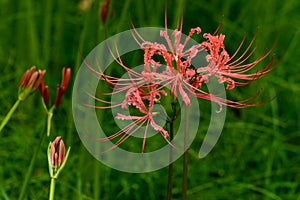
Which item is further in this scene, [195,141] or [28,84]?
[195,141]

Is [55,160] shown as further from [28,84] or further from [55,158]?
[28,84]

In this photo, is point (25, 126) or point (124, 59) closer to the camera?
point (25, 126)

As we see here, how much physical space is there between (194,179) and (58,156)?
97 cm

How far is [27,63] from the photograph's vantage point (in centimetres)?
249

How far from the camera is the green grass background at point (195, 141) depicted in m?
1.93

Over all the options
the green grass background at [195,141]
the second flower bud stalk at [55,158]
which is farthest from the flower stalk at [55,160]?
the green grass background at [195,141]

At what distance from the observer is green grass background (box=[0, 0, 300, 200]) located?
1.93 m

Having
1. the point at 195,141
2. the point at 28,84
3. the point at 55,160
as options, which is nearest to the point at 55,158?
the point at 55,160

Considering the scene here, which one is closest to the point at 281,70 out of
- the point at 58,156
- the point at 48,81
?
the point at 48,81

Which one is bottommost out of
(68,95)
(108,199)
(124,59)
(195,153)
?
(108,199)

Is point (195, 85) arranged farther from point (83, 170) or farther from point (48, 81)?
point (48, 81)

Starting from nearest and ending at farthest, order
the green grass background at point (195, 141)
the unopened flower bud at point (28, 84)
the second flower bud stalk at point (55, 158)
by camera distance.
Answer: the second flower bud stalk at point (55, 158) < the unopened flower bud at point (28, 84) < the green grass background at point (195, 141)

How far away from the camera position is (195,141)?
2273mm

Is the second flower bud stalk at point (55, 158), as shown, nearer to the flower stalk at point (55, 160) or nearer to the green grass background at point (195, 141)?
the flower stalk at point (55, 160)
